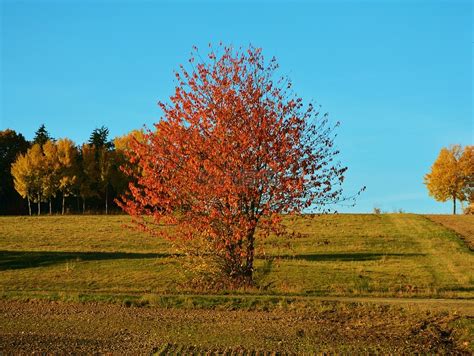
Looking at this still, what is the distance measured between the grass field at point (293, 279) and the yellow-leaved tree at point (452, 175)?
68.0 feet

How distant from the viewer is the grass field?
1380 centimetres

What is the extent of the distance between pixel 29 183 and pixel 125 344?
74.6 meters

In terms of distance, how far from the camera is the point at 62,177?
8281 centimetres

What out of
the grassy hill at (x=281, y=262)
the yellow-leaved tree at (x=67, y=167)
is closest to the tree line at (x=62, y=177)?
the yellow-leaved tree at (x=67, y=167)

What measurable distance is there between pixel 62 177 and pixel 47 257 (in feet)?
157

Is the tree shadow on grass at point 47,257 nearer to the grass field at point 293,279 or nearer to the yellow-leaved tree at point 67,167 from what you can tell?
the grass field at point 293,279

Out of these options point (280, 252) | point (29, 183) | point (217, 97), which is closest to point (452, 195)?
point (280, 252)

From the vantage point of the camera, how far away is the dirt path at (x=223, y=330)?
12.1 m

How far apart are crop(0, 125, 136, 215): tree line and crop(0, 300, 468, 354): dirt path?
62.3m

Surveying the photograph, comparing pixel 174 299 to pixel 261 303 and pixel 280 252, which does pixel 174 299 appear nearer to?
pixel 261 303

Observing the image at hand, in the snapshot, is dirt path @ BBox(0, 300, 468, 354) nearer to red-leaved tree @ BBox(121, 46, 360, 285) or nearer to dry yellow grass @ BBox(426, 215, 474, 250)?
red-leaved tree @ BBox(121, 46, 360, 285)

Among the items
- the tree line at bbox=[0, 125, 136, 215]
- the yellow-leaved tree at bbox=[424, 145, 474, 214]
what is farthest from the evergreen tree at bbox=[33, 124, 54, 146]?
the yellow-leaved tree at bbox=[424, 145, 474, 214]

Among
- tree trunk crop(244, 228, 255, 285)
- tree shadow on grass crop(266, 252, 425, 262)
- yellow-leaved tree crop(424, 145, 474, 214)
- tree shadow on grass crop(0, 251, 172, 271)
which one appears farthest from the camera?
yellow-leaved tree crop(424, 145, 474, 214)

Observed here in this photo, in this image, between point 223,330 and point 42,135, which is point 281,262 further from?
point 42,135
